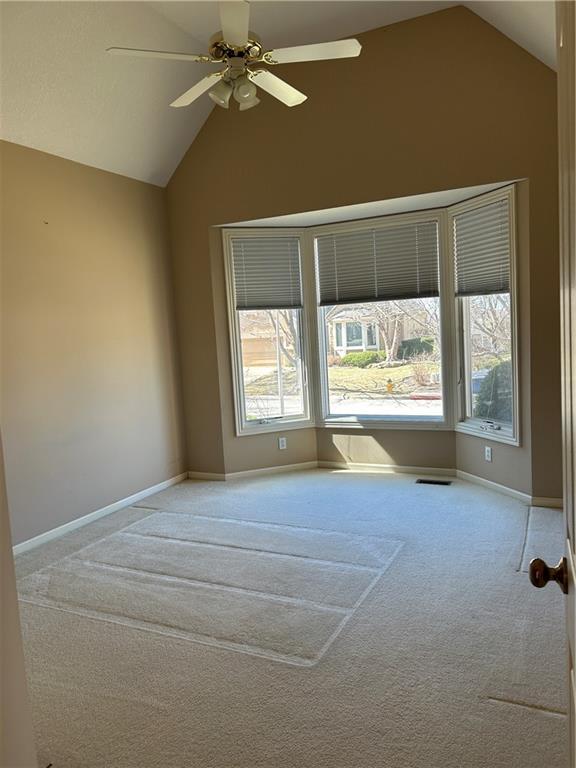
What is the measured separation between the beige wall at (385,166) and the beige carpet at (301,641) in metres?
1.21

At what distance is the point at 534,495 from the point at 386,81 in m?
3.53

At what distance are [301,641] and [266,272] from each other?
12.2ft

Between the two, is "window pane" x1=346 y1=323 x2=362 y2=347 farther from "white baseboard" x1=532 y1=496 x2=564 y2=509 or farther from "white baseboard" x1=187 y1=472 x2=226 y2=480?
"white baseboard" x1=532 y1=496 x2=564 y2=509

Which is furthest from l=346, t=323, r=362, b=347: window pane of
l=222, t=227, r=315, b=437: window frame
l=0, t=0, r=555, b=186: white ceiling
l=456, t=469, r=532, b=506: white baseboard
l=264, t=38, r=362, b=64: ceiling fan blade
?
l=264, t=38, r=362, b=64: ceiling fan blade

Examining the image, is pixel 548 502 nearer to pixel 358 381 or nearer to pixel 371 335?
pixel 358 381

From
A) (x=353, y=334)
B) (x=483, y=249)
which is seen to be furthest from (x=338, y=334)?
(x=483, y=249)

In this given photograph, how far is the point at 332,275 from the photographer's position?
18.0ft

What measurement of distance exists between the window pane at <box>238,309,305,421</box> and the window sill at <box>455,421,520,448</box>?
1.64 metres

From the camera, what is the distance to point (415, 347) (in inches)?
208

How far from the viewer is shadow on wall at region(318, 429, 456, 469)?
5.19m

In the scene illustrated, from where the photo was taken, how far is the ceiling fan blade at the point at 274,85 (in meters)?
2.94

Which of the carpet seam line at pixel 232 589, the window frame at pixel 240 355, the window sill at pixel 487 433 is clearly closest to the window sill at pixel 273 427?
the window frame at pixel 240 355

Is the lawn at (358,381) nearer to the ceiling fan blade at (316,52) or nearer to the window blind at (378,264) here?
the window blind at (378,264)

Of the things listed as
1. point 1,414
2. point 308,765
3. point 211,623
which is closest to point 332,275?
point 1,414
